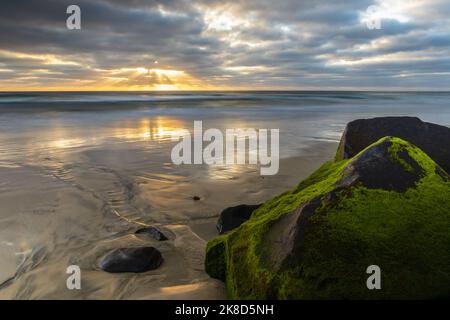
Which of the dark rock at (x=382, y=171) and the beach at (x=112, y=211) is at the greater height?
the dark rock at (x=382, y=171)

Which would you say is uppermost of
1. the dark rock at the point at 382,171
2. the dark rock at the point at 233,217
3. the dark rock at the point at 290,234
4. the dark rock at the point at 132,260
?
the dark rock at the point at 382,171

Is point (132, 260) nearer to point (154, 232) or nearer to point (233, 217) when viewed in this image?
point (154, 232)

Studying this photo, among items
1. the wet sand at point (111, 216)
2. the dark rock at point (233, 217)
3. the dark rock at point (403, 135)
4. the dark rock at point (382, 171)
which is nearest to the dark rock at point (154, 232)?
the wet sand at point (111, 216)

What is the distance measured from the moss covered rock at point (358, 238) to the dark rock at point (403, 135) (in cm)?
187

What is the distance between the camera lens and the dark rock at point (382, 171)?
3637 mm

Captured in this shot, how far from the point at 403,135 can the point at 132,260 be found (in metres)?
4.49

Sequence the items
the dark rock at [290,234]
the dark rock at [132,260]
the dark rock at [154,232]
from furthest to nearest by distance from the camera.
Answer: the dark rock at [154,232]
the dark rock at [132,260]
the dark rock at [290,234]

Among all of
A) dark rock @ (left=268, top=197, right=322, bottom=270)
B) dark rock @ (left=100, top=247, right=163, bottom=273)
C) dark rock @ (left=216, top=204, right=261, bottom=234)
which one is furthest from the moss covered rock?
dark rock @ (left=216, top=204, right=261, bottom=234)

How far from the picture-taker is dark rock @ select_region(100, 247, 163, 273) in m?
4.32

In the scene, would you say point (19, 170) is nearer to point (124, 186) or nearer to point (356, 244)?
point (124, 186)

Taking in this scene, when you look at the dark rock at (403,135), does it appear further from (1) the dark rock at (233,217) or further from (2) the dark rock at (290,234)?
(2) the dark rock at (290,234)
